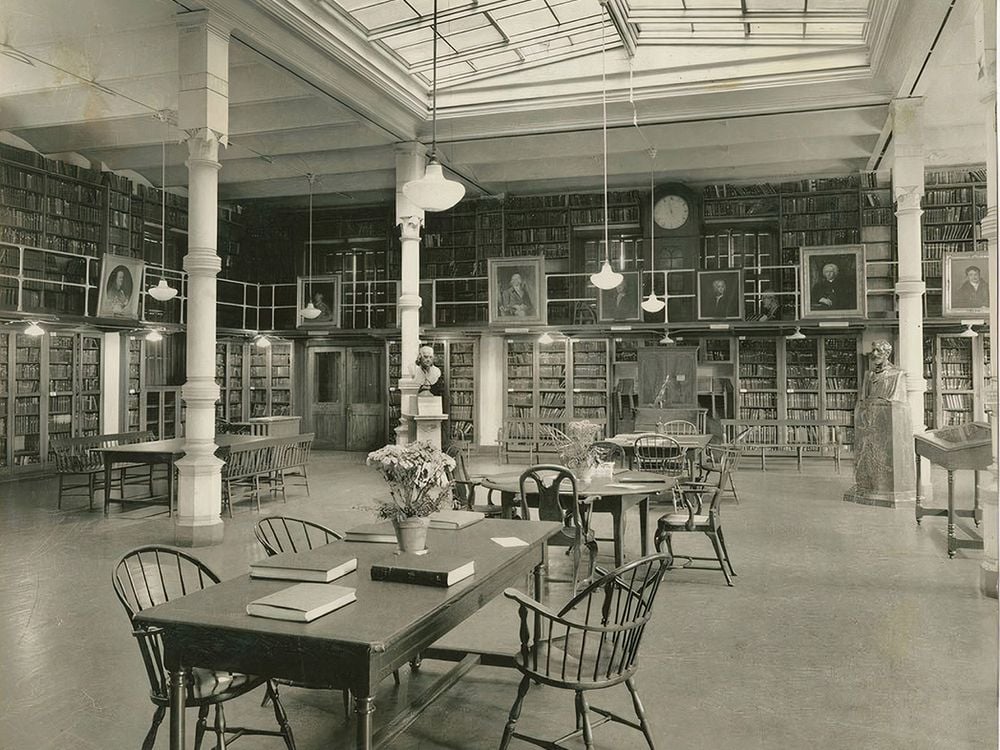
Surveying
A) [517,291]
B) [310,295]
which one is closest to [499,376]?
[517,291]

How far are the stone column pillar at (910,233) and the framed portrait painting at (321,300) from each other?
9302 millimetres

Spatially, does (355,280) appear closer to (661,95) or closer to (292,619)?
(661,95)

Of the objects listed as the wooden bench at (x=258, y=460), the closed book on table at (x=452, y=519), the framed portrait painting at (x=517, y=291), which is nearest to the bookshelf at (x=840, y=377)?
the framed portrait painting at (x=517, y=291)

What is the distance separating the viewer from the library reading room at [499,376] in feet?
10.1

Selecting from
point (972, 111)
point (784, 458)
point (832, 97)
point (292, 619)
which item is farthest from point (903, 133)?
point (292, 619)

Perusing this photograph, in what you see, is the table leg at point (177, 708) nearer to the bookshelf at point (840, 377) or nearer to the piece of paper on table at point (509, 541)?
the piece of paper on table at point (509, 541)

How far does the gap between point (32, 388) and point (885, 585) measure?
1071cm

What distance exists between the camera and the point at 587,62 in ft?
31.1

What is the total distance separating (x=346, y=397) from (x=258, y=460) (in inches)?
259

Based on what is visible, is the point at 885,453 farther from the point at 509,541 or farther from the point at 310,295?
the point at 310,295

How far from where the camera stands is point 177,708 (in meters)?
2.27

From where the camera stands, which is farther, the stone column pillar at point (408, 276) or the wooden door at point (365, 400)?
the wooden door at point (365, 400)

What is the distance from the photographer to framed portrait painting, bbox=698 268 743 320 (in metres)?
12.6

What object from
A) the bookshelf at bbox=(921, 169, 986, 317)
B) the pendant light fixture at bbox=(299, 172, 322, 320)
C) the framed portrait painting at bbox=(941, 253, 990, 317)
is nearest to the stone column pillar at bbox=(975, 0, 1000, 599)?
the framed portrait painting at bbox=(941, 253, 990, 317)
